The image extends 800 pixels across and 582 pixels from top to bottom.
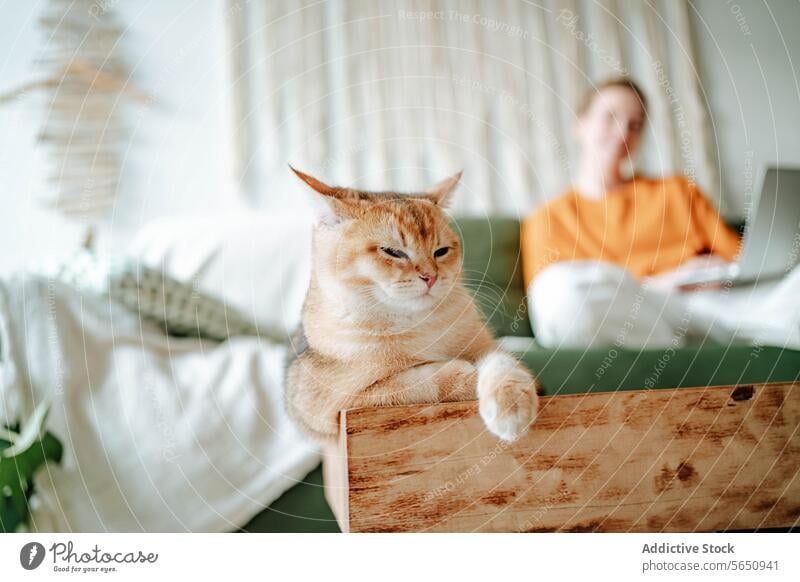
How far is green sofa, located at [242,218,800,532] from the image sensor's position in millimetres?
569

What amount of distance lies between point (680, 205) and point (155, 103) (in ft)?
2.07

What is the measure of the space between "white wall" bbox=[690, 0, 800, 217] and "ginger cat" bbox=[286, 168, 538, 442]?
0.39 m

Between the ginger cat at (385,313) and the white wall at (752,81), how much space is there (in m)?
0.39

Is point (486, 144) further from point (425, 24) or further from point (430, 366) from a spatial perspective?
point (430, 366)

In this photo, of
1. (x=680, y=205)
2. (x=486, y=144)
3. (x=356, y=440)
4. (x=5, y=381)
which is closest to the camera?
(x=356, y=440)

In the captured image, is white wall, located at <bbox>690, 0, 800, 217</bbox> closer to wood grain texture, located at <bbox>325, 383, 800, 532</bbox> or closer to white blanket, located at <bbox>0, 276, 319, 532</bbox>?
wood grain texture, located at <bbox>325, 383, 800, 532</bbox>

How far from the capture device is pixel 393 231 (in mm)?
538

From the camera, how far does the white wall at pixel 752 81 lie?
0.72m

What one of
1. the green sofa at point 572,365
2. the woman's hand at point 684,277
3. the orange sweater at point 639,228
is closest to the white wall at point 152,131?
the green sofa at point 572,365

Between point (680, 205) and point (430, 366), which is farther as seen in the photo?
→ point (680, 205)

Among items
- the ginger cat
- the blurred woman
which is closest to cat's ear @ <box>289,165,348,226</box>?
the ginger cat

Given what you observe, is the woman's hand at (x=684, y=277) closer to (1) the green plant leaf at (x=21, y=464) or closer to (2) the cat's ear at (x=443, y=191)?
(2) the cat's ear at (x=443, y=191)

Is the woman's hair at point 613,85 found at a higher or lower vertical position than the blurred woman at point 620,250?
higher

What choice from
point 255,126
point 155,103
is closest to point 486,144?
point 255,126
